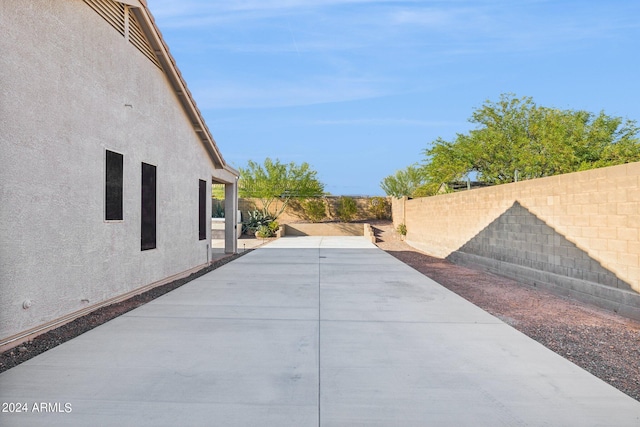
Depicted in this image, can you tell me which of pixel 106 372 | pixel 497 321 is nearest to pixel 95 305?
pixel 106 372

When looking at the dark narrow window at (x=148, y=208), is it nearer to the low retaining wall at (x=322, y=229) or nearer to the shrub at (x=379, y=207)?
the low retaining wall at (x=322, y=229)

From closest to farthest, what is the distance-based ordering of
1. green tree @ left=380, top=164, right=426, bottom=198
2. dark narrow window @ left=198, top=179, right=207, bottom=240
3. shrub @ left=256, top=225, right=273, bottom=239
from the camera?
dark narrow window @ left=198, top=179, right=207, bottom=240 < shrub @ left=256, top=225, right=273, bottom=239 < green tree @ left=380, top=164, right=426, bottom=198

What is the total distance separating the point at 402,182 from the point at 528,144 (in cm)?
2177

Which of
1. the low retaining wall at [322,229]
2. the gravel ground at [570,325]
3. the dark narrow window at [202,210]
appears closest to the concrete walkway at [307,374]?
the gravel ground at [570,325]

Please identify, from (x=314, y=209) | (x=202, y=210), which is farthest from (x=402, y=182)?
(x=202, y=210)

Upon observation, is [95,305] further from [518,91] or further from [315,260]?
[518,91]

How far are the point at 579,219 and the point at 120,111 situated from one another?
9.80 metres

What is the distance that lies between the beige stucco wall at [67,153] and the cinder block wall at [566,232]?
9.42 m

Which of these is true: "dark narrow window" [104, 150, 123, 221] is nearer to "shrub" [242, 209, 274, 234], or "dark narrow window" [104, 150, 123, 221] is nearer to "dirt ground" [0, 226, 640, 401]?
"dirt ground" [0, 226, 640, 401]

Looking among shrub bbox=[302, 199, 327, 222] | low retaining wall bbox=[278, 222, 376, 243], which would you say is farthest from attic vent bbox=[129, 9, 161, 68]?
shrub bbox=[302, 199, 327, 222]

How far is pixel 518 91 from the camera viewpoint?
27.1 meters

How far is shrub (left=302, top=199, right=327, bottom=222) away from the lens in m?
34.3

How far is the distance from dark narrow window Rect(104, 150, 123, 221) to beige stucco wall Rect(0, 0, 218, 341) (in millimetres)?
144

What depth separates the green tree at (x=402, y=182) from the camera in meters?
44.8
